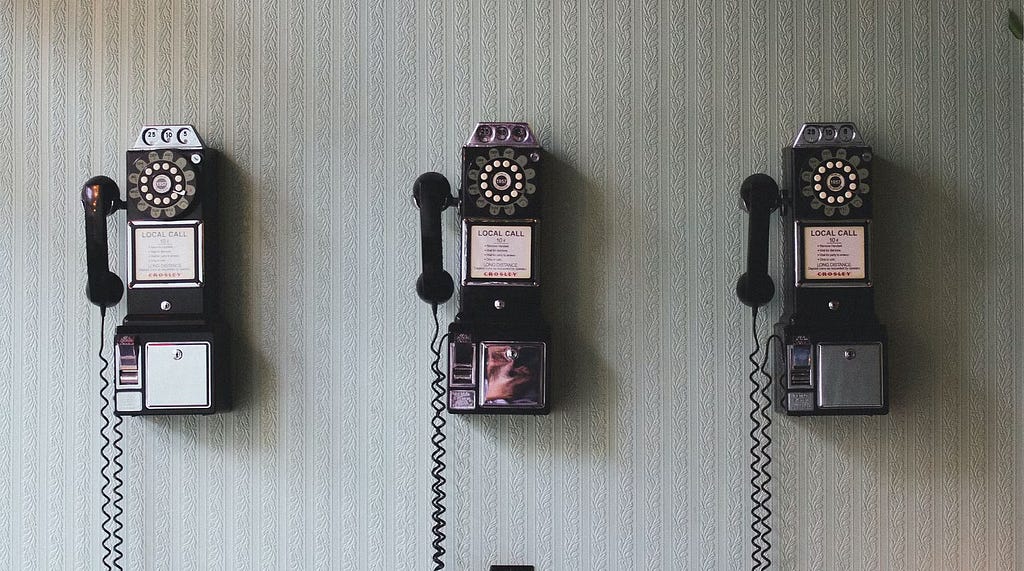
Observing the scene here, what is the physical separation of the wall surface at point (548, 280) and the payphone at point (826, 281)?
0.09 metres

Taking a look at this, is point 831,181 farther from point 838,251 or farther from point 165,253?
point 165,253

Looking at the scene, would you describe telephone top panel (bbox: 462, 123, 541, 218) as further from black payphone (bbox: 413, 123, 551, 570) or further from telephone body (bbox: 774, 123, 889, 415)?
telephone body (bbox: 774, 123, 889, 415)

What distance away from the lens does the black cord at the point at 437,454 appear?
60.7 inches

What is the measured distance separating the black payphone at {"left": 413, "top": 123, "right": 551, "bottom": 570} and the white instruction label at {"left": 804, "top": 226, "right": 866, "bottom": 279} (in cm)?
51

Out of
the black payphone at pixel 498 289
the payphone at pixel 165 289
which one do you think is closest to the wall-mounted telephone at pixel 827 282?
the black payphone at pixel 498 289

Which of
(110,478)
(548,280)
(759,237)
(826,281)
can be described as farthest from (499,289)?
(110,478)

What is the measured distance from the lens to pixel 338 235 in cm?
157

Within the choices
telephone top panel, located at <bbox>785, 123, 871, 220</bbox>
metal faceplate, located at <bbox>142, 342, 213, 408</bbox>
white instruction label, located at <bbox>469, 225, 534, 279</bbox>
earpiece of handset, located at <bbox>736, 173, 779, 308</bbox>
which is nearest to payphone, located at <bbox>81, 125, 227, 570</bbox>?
metal faceplate, located at <bbox>142, 342, 213, 408</bbox>

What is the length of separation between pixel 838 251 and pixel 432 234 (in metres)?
0.74

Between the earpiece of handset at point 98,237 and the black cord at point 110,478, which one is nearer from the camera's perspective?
the earpiece of handset at point 98,237

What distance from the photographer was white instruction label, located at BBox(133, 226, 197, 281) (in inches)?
58.8

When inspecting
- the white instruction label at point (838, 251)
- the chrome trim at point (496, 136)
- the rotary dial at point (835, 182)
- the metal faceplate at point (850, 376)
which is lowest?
the metal faceplate at point (850, 376)

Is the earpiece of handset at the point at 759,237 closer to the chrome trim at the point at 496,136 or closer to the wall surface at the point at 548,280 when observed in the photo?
the wall surface at the point at 548,280

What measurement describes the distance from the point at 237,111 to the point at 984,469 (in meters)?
1.59
